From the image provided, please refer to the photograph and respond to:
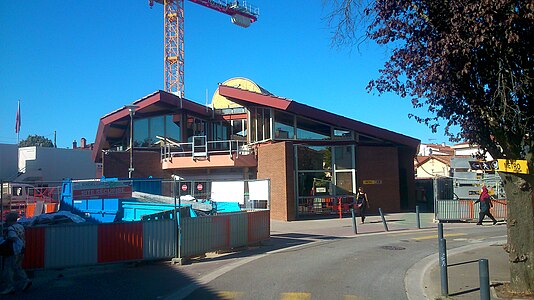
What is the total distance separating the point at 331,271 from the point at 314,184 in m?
14.7

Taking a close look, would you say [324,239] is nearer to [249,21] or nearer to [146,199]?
[146,199]

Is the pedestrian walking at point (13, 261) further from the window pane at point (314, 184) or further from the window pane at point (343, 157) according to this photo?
the window pane at point (343, 157)

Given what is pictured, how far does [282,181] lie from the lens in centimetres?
2322

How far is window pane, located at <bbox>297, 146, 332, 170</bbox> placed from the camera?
24656 millimetres

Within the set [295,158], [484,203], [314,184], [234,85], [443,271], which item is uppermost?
[234,85]

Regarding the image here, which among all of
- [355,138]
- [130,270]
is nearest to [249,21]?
[355,138]

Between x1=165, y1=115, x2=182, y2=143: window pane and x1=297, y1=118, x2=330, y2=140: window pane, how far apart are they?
9698mm

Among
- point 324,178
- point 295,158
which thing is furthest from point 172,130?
point 324,178

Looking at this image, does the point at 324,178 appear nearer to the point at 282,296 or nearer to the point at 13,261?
the point at 282,296

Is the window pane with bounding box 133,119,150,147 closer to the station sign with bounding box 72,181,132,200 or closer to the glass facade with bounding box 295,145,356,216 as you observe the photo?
the glass facade with bounding box 295,145,356,216

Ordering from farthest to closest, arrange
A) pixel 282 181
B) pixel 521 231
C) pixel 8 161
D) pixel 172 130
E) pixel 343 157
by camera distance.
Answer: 1. pixel 8 161
2. pixel 172 130
3. pixel 343 157
4. pixel 282 181
5. pixel 521 231

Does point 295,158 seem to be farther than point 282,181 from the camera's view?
Yes

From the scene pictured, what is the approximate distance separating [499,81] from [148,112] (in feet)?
90.6

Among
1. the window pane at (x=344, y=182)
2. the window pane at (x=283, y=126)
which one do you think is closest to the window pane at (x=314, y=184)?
the window pane at (x=344, y=182)
